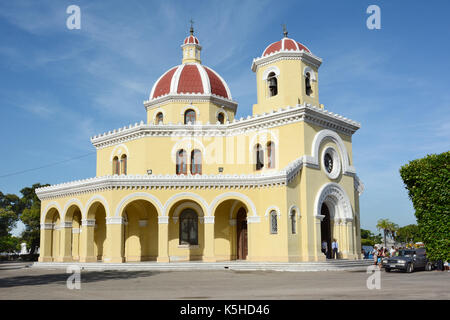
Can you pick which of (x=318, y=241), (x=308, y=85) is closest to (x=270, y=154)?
(x=308, y=85)

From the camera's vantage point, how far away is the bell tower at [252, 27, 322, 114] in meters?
29.7

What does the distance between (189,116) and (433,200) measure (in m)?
17.8

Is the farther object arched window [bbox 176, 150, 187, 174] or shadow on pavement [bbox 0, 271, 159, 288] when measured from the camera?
arched window [bbox 176, 150, 187, 174]

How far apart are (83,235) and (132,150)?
6758mm

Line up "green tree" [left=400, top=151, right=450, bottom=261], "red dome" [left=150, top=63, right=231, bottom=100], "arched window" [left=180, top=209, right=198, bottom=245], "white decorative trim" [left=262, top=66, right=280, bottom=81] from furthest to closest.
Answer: "red dome" [left=150, top=63, right=231, bottom=100] → "white decorative trim" [left=262, top=66, right=280, bottom=81] → "arched window" [left=180, top=209, right=198, bottom=245] → "green tree" [left=400, top=151, right=450, bottom=261]

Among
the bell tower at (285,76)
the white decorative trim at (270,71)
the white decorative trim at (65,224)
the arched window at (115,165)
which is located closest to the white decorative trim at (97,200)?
the white decorative trim at (65,224)

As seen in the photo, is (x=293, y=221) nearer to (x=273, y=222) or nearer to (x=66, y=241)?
(x=273, y=222)

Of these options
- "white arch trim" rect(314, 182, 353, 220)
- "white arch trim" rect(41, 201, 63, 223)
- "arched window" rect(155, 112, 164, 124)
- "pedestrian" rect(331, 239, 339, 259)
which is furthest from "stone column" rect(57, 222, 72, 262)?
"pedestrian" rect(331, 239, 339, 259)

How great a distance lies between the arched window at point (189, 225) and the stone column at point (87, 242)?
5.71 metres

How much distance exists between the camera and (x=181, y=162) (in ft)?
104

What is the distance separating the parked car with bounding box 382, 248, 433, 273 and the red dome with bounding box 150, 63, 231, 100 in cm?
1736

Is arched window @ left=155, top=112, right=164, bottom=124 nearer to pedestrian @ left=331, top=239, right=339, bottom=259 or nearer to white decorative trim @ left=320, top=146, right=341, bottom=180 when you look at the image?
white decorative trim @ left=320, top=146, right=341, bottom=180
